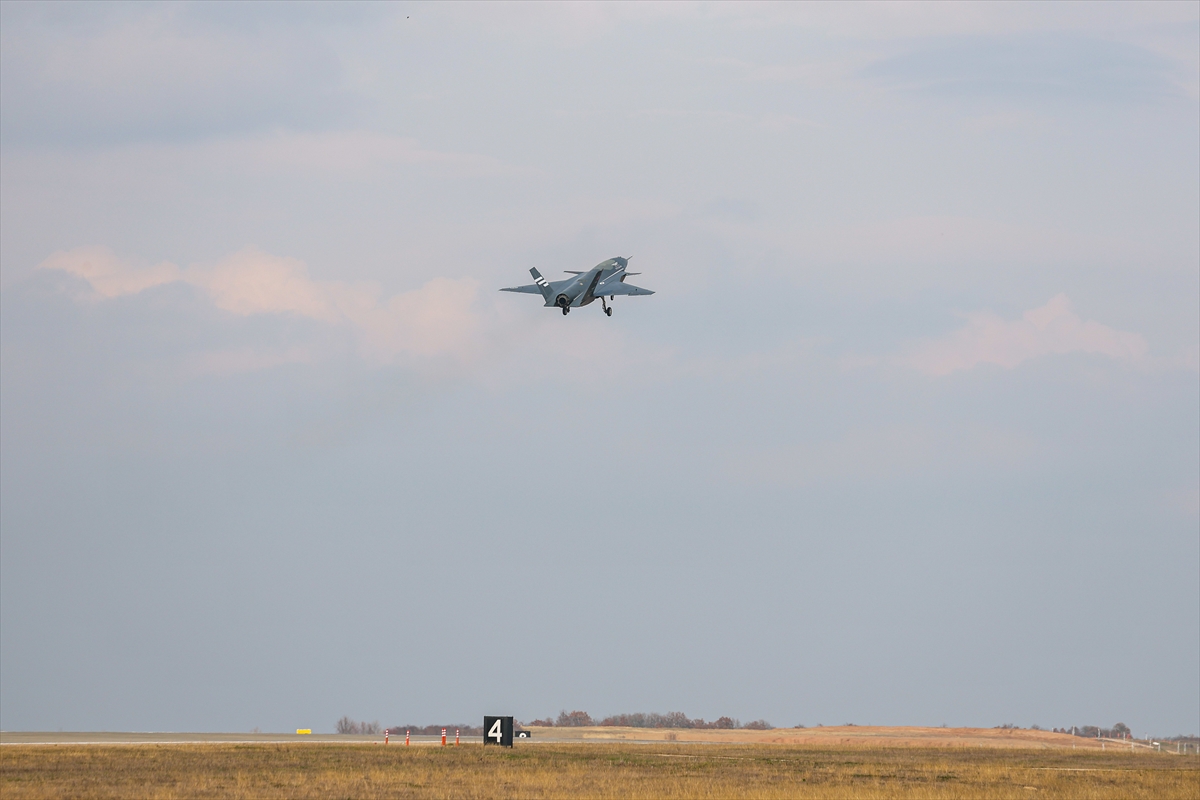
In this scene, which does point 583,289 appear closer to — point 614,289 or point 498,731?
point 614,289

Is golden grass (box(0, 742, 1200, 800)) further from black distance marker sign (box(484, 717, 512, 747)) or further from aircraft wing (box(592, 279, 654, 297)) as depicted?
aircraft wing (box(592, 279, 654, 297))

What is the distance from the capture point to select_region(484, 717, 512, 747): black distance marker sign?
7169cm

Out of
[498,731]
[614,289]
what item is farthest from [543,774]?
[614,289]

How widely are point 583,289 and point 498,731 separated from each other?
91.8 feet

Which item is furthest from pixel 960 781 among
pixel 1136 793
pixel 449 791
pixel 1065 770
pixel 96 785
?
pixel 96 785

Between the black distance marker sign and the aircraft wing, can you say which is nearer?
the black distance marker sign

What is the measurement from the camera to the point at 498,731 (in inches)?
2840

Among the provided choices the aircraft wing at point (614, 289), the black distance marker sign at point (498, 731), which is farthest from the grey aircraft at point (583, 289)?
the black distance marker sign at point (498, 731)

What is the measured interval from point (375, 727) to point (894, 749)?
5564 centimetres

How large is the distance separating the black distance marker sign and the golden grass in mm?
897

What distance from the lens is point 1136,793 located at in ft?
168

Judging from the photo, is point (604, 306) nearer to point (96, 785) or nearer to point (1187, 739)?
point (96, 785)

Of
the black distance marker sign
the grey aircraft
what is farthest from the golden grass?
the grey aircraft

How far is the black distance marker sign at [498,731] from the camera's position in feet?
235
